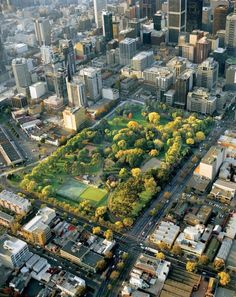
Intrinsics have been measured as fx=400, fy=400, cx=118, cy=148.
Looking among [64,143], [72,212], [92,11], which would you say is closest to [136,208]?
[72,212]

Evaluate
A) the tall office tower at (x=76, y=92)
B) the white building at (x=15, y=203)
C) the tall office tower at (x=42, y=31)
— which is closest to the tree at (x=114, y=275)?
the white building at (x=15, y=203)

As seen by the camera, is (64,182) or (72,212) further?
(64,182)

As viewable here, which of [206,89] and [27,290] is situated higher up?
[206,89]

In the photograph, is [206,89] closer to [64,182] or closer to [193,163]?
[193,163]

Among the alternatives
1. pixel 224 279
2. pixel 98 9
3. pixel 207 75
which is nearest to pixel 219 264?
pixel 224 279

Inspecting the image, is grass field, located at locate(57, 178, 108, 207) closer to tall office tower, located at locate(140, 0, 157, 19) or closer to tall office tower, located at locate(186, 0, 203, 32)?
tall office tower, located at locate(186, 0, 203, 32)

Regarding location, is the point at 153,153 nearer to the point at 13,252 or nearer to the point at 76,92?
the point at 76,92
